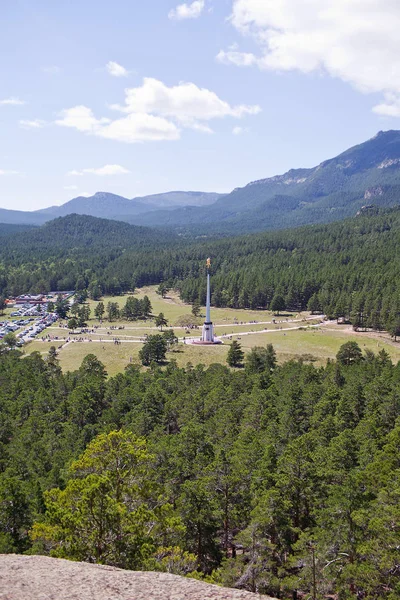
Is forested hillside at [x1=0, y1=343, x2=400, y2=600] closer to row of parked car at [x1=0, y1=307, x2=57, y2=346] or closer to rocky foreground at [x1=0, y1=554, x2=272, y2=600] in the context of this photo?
rocky foreground at [x1=0, y1=554, x2=272, y2=600]

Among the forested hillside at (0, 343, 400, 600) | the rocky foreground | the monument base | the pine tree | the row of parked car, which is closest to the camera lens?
the rocky foreground

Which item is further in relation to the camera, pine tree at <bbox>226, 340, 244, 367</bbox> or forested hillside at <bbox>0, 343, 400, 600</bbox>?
pine tree at <bbox>226, 340, 244, 367</bbox>

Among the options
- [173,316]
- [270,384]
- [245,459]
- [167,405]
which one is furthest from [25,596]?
[173,316]

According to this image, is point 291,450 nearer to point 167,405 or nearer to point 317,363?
point 167,405

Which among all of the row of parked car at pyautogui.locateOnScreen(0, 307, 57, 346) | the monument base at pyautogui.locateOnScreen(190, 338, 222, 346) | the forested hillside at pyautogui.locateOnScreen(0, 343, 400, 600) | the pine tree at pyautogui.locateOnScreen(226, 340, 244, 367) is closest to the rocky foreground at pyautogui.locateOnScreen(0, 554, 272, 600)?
the forested hillside at pyautogui.locateOnScreen(0, 343, 400, 600)

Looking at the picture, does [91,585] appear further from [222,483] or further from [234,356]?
[234,356]

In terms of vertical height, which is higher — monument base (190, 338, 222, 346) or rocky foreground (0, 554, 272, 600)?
rocky foreground (0, 554, 272, 600)

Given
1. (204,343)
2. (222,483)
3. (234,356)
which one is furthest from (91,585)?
(204,343)
